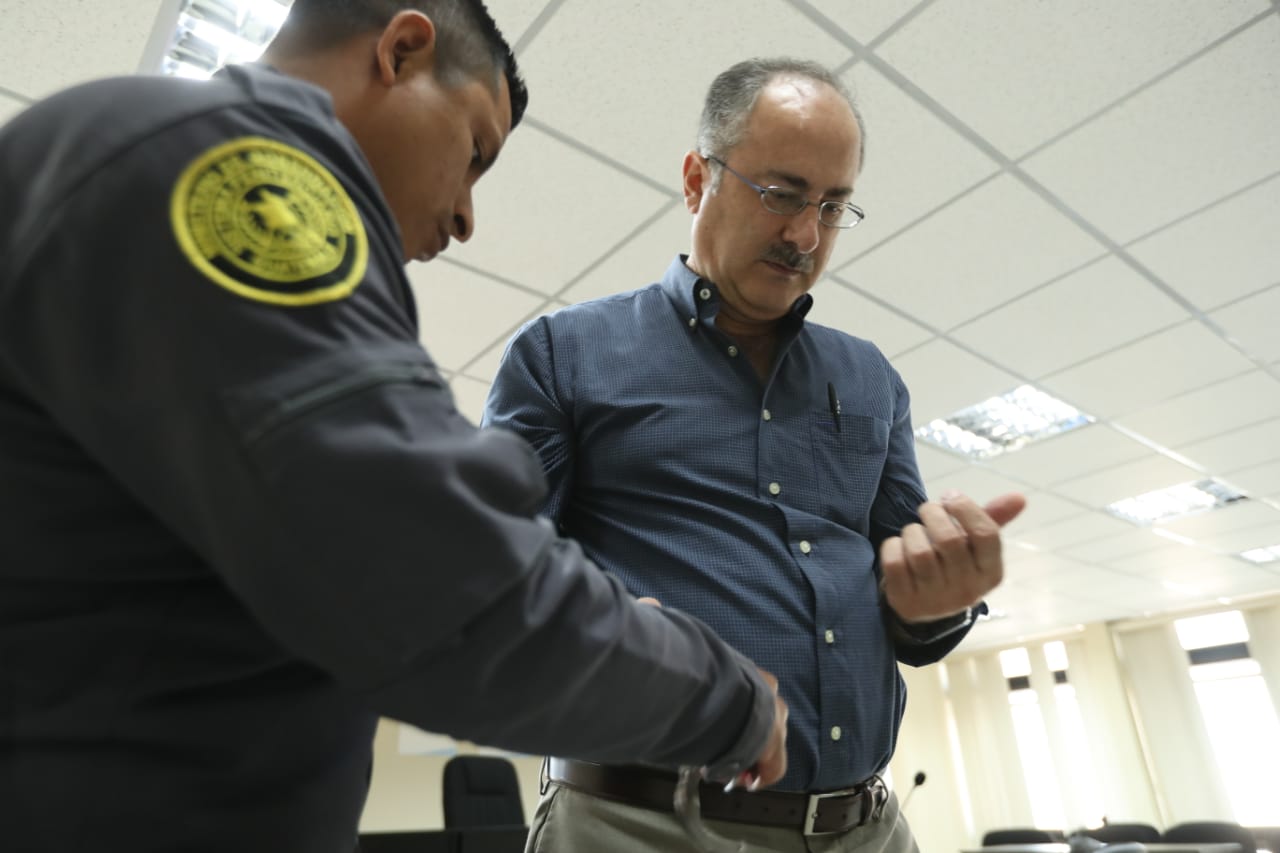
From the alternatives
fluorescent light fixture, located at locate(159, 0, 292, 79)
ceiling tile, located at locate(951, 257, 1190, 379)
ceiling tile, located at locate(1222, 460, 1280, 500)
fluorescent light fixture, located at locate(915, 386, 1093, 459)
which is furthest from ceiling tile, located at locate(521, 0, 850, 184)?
ceiling tile, located at locate(1222, 460, 1280, 500)

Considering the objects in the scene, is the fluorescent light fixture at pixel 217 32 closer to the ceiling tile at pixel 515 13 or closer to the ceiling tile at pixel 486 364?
the ceiling tile at pixel 515 13

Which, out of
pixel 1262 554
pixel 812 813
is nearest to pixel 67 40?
pixel 812 813

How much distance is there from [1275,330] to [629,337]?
3.95 metres

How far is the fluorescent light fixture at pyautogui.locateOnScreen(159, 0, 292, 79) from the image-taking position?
210cm

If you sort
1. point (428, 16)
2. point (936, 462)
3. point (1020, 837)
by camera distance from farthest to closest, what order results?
point (1020, 837)
point (936, 462)
point (428, 16)

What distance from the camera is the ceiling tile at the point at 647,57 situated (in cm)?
210

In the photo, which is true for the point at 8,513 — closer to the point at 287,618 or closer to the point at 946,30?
the point at 287,618

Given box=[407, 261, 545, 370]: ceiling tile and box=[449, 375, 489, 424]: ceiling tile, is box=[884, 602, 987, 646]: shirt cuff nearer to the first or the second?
box=[407, 261, 545, 370]: ceiling tile

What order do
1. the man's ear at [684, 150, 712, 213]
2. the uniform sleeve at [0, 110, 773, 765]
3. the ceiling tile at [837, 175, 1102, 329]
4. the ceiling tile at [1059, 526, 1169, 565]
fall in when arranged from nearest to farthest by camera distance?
the uniform sleeve at [0, 110, 773, 765]
the man's ear at [684, 150, 712, 213]
the ceiling tile at [837, 175, 1102, 329]
the ceiling tile at [1059, 526, 1169, 565]

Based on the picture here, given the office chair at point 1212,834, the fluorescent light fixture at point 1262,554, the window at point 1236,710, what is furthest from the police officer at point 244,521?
the window at point 1236,710

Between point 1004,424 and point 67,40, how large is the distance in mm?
4433

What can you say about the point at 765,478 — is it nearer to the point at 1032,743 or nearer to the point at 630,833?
the point at 630,833

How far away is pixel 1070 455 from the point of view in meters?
4.82

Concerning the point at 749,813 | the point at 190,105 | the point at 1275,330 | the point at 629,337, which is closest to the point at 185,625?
the point at 190,105
